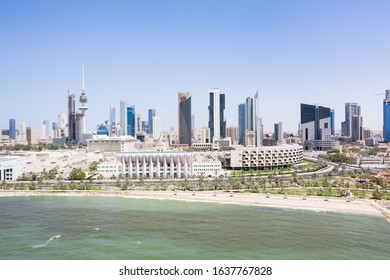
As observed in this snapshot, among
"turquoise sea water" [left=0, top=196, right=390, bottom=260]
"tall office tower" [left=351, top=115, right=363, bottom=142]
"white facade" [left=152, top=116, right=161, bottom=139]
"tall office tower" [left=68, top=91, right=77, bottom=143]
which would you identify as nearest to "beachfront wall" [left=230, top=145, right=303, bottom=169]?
"turquoise sea water" [left=0, top=196, right=390, bottom=260]

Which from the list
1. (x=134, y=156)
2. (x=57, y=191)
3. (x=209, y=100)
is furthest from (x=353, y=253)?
(x=209, y=100)

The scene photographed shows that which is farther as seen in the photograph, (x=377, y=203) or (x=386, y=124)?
(x=386, y=124)

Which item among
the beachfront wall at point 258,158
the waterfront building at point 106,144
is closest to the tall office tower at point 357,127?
the beachfront wall at point 258,158

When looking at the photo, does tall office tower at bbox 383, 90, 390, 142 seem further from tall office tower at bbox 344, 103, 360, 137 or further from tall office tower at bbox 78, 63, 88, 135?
tall office tower at bbox 78, 63, 88, 135

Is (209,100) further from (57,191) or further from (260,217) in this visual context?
(260,217)

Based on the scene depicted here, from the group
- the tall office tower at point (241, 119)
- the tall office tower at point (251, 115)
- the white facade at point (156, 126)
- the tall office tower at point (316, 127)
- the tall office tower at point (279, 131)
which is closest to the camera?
the tall office tower at point (316, 127)

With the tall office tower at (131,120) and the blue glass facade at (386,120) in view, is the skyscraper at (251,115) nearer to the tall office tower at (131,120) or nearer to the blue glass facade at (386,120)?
the blue glass facade at (386,120)
